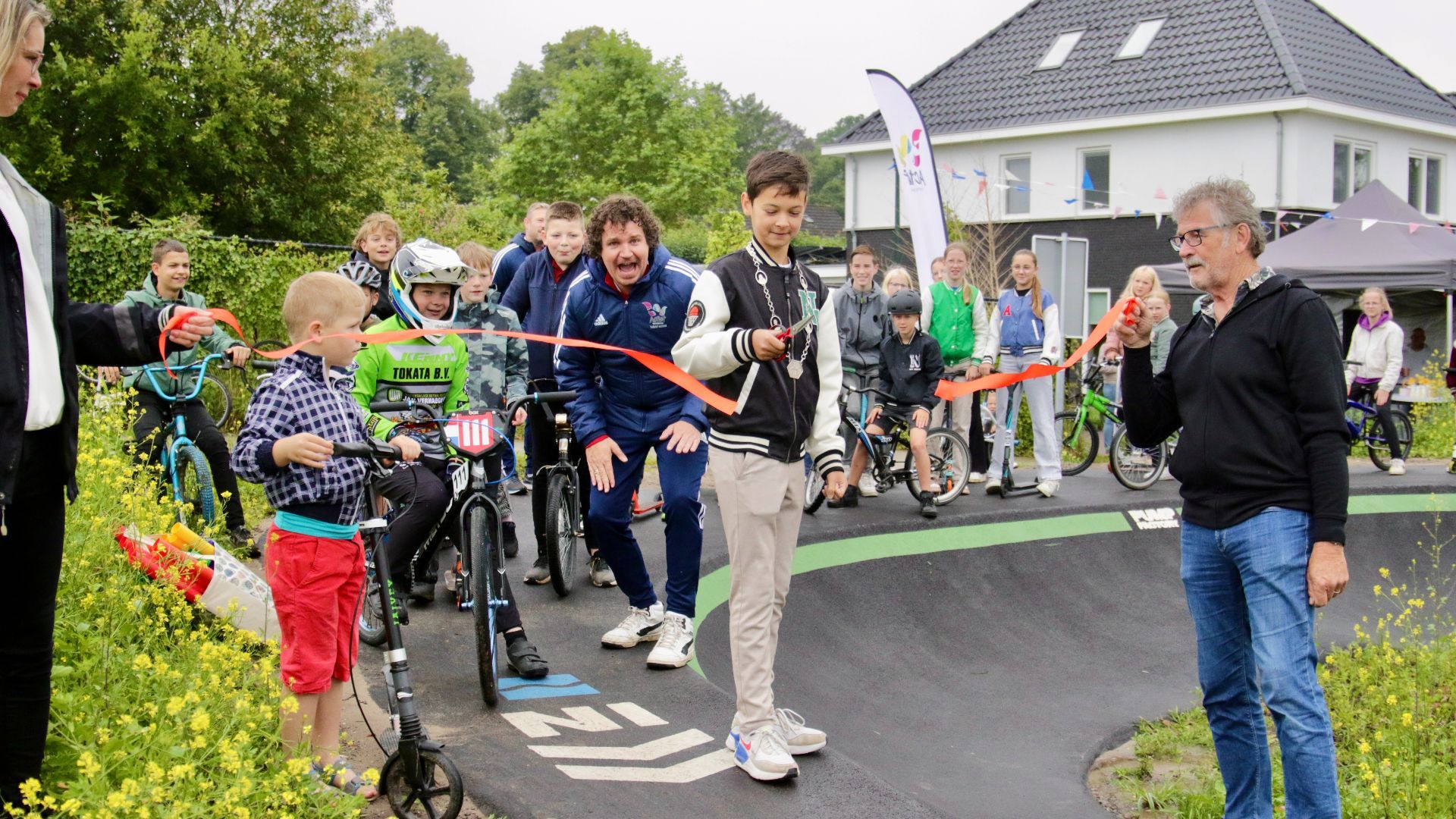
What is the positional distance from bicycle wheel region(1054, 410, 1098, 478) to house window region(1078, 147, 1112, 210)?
47.7 feet

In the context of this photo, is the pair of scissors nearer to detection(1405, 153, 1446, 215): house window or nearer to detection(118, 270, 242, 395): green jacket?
detection(118, 270, 242, 395): green jacket

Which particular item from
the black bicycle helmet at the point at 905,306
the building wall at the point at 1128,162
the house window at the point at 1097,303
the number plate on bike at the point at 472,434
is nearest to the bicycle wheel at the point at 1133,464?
the black bicycle helmet at the point at 905,306

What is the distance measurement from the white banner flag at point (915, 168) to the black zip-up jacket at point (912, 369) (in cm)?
397

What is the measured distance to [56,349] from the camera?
3055mm

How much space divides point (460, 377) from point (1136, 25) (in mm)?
27660

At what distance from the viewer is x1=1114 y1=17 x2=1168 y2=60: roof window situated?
2795 cm

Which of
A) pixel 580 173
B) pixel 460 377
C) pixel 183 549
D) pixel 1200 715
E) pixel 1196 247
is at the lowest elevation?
pixel 1200 715

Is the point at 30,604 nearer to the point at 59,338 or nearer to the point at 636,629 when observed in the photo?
the point at 59,338

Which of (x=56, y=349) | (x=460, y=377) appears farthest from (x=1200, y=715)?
(x=56, y=349)

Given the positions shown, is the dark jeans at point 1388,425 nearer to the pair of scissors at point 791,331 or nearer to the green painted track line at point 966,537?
the green painted track line at point 966,537

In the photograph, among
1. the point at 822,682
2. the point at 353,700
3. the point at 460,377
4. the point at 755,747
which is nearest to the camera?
the point at 755,747

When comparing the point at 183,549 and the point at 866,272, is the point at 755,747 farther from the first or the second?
the point at 866,272

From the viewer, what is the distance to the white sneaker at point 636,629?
571 centimetres

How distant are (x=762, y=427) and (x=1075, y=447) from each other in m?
9.36
